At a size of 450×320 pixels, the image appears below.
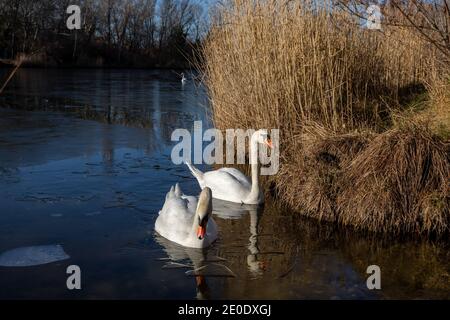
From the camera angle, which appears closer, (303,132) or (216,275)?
(216,275)

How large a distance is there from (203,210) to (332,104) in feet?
12.3

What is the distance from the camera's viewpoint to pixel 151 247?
19.1 ft

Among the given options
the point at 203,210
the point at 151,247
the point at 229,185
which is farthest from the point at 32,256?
the point at 229,185

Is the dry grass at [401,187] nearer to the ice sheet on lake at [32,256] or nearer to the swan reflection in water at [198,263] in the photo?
the swan reflection in water at [198,263]

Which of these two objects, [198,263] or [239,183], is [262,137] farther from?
[198,263]

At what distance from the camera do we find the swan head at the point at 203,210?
551 cm

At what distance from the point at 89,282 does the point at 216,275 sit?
3.69 feet

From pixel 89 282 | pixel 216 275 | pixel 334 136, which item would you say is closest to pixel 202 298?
pixel 216 275

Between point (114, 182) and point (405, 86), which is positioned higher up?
point (405, 86)

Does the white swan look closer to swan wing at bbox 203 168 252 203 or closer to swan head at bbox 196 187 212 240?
swan head at bbox 196 187 212 240

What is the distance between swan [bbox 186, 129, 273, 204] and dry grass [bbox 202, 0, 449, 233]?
0.44 metres

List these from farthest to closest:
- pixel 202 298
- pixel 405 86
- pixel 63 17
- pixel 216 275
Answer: pixel 63 17 → pixel 405 86 → pixel 216 275 → pixel 202 298

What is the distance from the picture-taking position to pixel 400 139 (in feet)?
21.9

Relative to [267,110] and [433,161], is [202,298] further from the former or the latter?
[267,110]
